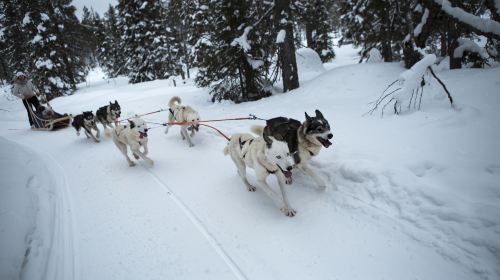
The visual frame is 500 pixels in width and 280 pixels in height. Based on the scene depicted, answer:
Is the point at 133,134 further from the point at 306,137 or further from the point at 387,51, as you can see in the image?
the point at 387,51

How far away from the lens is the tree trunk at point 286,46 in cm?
966

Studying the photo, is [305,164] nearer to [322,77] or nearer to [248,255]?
[248,255]

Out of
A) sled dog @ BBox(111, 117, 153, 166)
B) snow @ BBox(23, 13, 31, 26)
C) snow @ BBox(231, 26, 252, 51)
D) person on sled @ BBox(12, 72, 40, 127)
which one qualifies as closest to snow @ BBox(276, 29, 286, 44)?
snow @ BBox(231, 26, 252, 51)

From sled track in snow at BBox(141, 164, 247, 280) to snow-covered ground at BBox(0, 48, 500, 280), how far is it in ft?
0.06

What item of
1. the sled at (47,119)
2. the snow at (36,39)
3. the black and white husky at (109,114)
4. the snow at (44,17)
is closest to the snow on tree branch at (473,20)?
the black and white husky at (109,114)

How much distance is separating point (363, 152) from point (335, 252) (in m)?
2.30

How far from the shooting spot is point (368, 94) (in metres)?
8.16

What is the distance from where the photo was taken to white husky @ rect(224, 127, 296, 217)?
343 cm

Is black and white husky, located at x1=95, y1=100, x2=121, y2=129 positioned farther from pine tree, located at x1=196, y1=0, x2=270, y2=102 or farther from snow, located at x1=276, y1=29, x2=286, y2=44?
snow, located at x1=276, y1=29, x2=286, y2=44

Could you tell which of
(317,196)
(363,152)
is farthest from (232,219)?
(363,152)

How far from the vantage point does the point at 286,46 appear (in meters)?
9.99

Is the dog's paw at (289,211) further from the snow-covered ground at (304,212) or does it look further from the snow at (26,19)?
the snow at (26,19)

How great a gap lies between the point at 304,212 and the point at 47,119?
12230 millimetres

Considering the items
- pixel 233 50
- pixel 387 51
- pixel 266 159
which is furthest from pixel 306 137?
pixel 387 51
